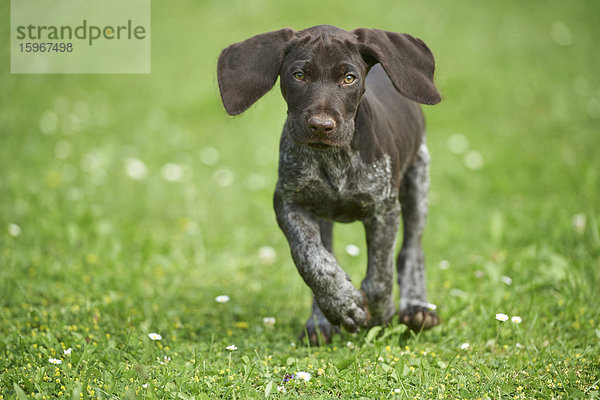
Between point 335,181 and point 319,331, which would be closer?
point 335,181

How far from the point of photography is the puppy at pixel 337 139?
3833 mm

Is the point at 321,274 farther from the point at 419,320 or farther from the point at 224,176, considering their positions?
the point at 224,176

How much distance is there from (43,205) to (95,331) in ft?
10.6

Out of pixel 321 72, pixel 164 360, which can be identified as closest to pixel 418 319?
pixel 164 360

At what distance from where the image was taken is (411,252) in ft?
17.3

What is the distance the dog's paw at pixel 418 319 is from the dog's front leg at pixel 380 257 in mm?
344

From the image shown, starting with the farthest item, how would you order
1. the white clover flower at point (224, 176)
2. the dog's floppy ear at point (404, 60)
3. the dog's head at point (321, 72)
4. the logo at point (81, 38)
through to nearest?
the logo at point (81, 38) → the white clover flower at point (224, 176) → the dog's floppy ear at point (404, 60) → the dog's head at point (321, 72)

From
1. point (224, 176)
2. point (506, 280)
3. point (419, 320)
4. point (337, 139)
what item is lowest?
point (419, 320)

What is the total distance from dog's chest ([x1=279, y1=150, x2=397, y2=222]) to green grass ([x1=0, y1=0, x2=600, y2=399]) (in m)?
0.82

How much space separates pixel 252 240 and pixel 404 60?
3630mm

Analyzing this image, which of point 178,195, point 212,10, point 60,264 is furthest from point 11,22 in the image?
point 60,264

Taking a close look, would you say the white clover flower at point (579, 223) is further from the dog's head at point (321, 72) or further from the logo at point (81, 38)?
the logo at point (81, 38)

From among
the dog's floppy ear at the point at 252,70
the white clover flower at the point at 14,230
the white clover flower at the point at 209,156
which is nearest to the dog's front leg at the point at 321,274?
the dog's floppy ear at the point at 252,70

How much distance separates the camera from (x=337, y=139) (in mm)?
3783
